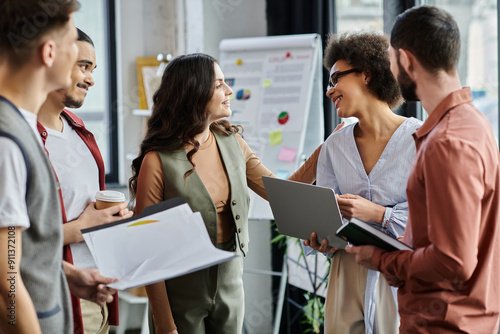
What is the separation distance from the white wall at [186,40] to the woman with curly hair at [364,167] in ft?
6.00

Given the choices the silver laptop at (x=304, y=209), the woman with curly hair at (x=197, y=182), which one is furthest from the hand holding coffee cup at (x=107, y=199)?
the silver laptop at (x=304, y=209)

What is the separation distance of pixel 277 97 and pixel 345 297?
1676 millimetres

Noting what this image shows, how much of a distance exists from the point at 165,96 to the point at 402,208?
0.86m

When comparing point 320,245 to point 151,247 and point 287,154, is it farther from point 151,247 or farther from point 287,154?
point 287,154

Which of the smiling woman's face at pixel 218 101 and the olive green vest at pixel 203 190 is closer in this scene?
the olive green vest at pixel 203 190

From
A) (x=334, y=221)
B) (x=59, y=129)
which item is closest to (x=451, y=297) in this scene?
(x=334, y=221)

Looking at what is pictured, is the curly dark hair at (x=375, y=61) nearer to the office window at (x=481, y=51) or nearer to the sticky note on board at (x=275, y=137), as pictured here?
the office window at (x=481, y=51)

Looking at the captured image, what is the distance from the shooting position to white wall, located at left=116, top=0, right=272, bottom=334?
364 centimetres

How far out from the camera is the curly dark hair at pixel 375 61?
1.82 metres

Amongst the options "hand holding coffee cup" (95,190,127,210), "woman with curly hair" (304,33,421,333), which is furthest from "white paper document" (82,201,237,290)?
"woman with curly hair" (304,33,421,333)

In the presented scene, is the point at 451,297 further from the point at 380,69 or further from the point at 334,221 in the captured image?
the point at 380,69

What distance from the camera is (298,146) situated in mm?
3033

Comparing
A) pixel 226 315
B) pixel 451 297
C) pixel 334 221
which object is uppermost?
pixel 334 221

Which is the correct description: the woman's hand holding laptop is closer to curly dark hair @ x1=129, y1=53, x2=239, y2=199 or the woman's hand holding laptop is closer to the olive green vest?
the olive green vest
